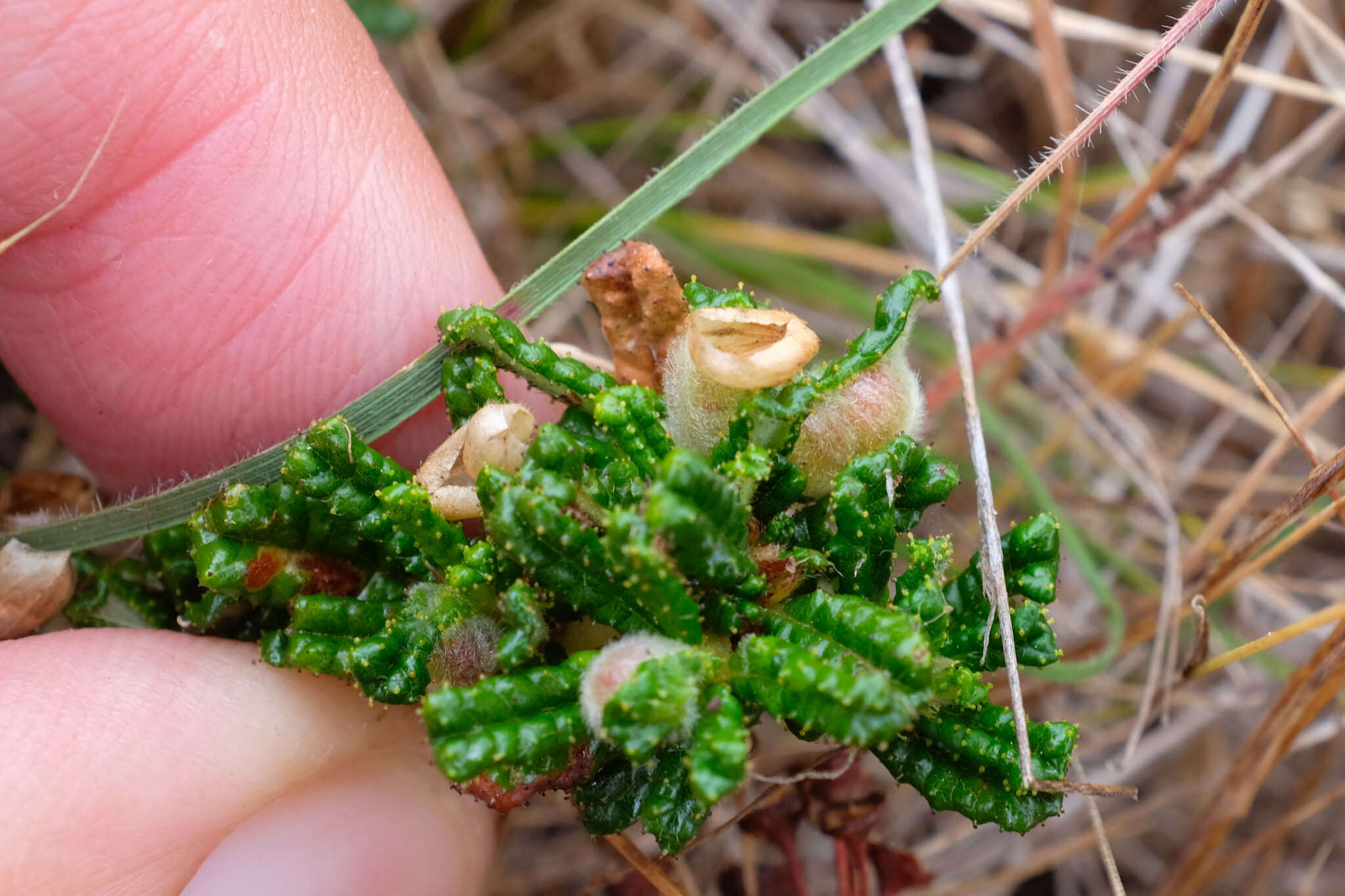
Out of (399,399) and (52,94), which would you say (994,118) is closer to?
(399,399)

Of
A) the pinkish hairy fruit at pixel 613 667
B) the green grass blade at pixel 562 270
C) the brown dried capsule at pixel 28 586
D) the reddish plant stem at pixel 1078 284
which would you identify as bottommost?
the reddish plant stem at pixel 1078 284

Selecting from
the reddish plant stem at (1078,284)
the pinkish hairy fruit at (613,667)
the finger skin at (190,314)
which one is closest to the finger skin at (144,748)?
the finger skin at (190,314)

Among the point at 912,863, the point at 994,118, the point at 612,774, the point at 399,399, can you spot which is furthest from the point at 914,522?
the point at 994,118

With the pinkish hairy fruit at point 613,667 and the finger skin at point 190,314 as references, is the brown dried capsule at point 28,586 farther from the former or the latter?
the pinkish hairy fruit at point 613,667

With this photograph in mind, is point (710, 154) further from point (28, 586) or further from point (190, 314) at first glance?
point (28, 586)

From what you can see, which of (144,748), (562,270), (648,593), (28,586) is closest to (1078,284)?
(562,270)
